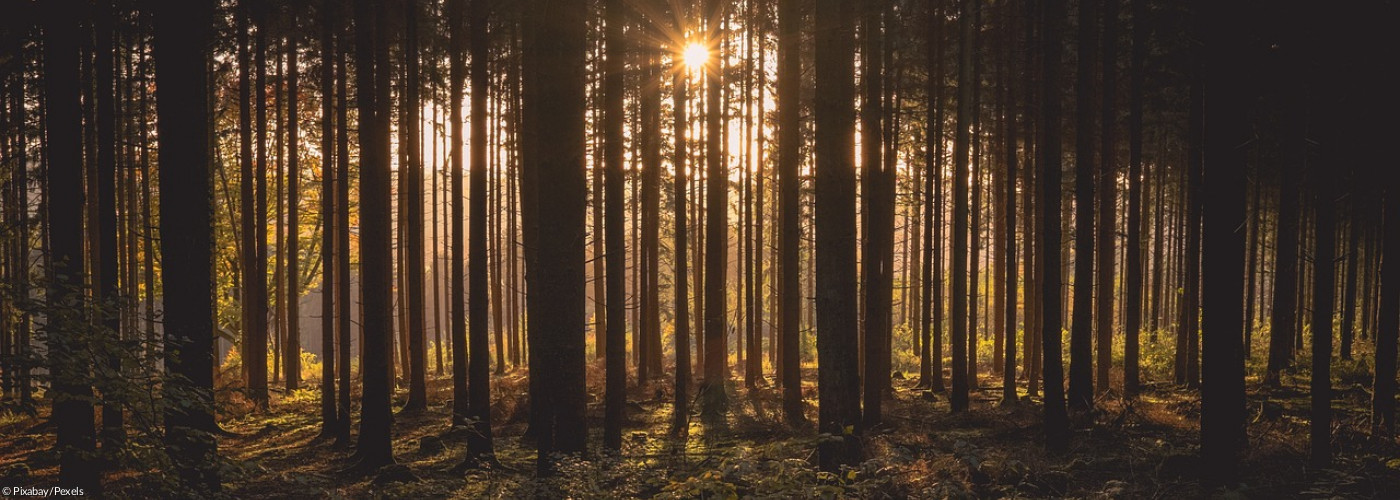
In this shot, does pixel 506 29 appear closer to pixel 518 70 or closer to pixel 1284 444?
pixel 518 70

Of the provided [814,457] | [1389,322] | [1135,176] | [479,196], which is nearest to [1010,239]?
[1135,176]

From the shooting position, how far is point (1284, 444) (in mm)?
10570

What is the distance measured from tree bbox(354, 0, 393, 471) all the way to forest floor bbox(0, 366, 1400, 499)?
24.0 inches

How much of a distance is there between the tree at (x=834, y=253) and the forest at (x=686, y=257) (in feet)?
0.14

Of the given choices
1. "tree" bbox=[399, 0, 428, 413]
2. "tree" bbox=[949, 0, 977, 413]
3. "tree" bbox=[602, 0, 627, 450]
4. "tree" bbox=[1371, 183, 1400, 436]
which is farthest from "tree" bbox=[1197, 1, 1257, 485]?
"tree" bbox=[399, 0, 428, 413]

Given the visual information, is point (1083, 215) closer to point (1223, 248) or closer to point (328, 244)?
point (1223, 248)

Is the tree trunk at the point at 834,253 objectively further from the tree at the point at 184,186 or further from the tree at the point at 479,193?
the tree at the point at 184,186

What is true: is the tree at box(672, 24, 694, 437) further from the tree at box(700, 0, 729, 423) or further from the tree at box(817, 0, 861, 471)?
the tree at box(817, 0, 861, 471)

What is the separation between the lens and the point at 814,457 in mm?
10633

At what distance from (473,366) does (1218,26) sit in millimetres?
11437

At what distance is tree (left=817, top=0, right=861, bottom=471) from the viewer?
9.29 meters

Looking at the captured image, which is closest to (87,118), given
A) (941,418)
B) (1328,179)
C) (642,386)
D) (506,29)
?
(506,29)

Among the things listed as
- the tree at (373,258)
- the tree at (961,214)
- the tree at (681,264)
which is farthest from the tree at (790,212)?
the tree at (373,258)

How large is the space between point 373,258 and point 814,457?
22.4 ft
